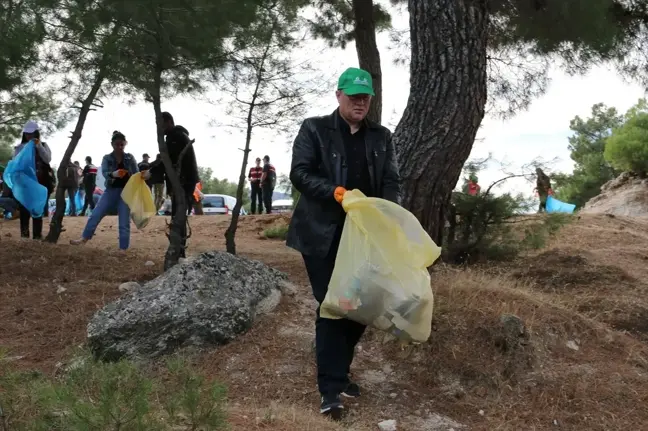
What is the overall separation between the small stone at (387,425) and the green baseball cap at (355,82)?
5.16 feet

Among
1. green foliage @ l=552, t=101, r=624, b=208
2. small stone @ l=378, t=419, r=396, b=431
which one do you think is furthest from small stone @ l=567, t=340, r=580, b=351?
green foliage @ l=552, t=101, r=624, b=208

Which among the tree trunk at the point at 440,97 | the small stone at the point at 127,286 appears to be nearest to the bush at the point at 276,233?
the small stone at the point at 127,286

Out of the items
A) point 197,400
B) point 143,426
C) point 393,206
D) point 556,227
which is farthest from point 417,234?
point 556,227

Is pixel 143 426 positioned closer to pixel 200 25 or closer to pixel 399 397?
pixel 399 397

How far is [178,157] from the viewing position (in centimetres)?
599

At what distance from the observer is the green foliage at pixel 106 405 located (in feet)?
6.40

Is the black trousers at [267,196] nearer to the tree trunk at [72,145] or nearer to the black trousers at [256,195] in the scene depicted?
the black trousers at [256,195]

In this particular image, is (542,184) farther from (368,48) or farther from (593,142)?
(593,142)

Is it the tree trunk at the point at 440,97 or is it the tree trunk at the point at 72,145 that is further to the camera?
the tree trunk at the point at 72,145

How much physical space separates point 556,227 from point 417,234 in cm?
370

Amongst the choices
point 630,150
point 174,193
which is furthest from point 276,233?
point 630,150

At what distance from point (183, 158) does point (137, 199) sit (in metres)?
0.63

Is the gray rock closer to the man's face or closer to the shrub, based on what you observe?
the man's face

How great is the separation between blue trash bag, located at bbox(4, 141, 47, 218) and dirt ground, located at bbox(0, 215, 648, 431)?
58.5 inches
